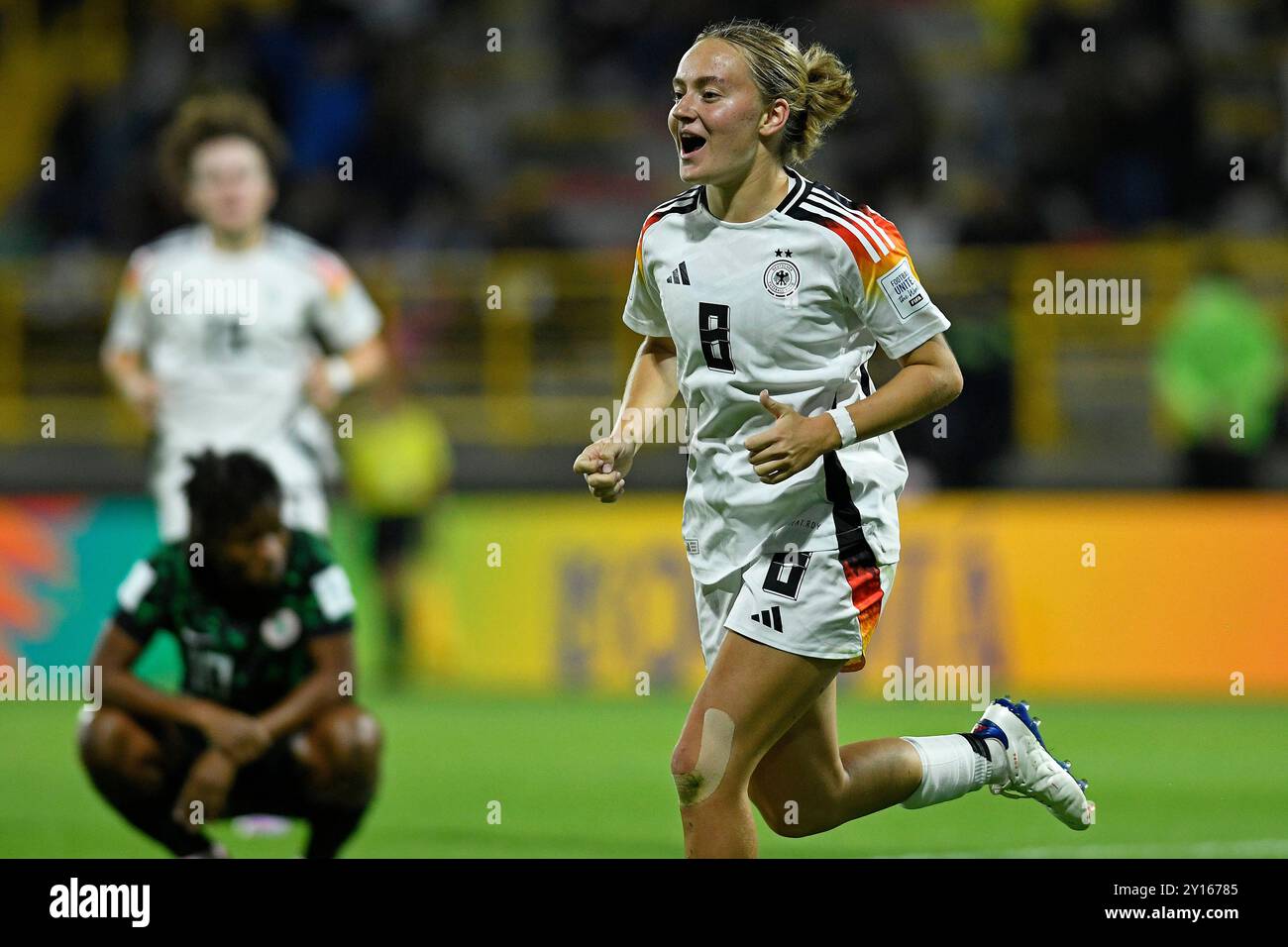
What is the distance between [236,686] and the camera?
20.4 ft

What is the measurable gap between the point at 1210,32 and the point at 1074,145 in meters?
2.85

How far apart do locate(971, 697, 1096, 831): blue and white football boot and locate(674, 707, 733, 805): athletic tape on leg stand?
3.48 ft

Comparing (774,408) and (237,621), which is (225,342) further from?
(774,408)

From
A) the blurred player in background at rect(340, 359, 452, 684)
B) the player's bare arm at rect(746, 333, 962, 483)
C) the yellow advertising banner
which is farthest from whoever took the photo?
the blurred player in background at rect(340, 359, 452, 684)

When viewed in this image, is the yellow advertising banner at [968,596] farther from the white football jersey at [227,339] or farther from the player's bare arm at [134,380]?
the player's bare arm at [134,380]

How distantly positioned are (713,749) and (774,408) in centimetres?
83

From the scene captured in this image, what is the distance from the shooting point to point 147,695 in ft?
19.7

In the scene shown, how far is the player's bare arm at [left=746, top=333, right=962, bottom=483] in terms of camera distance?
452 cm

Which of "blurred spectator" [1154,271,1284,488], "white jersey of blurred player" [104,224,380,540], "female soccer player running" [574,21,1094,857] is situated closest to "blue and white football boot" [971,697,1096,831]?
"female soccer player running" [574,21,1094,857]

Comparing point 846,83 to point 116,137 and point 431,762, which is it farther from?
point 116,137

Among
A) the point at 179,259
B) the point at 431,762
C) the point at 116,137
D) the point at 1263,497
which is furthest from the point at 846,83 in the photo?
the point at 116,137

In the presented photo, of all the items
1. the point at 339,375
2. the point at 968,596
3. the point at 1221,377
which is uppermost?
the point at 1221,377

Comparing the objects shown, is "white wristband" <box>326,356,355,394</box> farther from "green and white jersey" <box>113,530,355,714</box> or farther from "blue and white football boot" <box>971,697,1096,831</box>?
"blue and white football boot" <box>971,697,1096,831</box>

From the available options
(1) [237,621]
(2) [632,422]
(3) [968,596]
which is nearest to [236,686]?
(1) [237,621]
